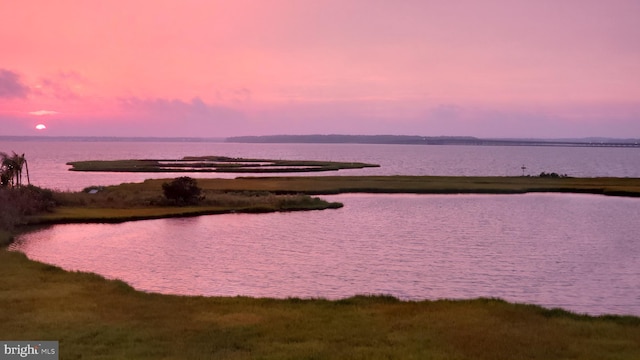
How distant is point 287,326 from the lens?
1444 cm

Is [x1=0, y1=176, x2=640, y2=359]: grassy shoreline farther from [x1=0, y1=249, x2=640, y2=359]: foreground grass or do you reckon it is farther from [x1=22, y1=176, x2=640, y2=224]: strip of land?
[x1=22, y1=176, x2=640, y2=224]: strip of land

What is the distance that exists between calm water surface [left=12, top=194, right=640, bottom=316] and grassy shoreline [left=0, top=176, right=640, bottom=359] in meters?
2.92

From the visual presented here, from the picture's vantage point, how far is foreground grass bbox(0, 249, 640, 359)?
12492mm

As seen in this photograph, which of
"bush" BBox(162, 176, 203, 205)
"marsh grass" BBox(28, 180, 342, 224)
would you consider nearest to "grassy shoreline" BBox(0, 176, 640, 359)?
"marsh grass" BBox(28, 180, 342, 224)

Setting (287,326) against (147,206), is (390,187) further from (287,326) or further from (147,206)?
(287,326)

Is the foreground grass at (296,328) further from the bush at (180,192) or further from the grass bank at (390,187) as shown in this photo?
the grass bank at (390,187)

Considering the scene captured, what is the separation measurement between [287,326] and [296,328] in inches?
11.2

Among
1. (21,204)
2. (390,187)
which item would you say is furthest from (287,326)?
(390,187)

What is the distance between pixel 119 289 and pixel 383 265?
33.8 feet

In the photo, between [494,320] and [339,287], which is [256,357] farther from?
[339,287]

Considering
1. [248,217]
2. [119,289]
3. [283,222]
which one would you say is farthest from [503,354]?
[248,217]

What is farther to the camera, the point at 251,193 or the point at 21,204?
the point at 251,193

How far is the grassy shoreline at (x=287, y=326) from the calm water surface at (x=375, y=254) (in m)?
2.92

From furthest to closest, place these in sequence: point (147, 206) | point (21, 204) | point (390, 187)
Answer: point (390, 187) < point (147, 206) < point (21, 204)
